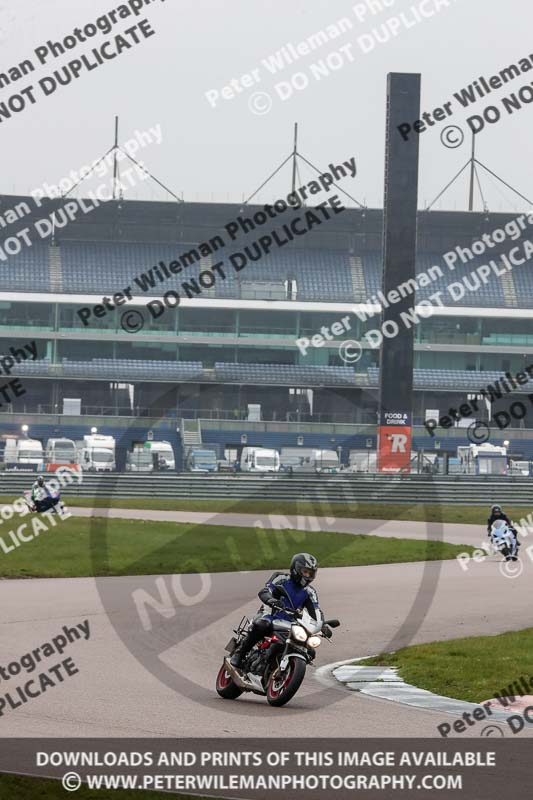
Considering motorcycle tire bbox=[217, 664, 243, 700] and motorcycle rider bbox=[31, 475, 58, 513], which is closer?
motorcycle tire bbox=[217, 664, 243, 700]

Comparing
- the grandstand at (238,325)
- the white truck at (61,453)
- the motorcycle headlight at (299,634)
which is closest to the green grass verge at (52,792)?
the motorcycle headlight at (299,634)

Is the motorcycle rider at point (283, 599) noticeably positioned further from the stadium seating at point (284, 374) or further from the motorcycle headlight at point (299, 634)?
the stadium seating at point (284, 374)

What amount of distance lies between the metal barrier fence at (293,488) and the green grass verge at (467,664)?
→ 3574 cm

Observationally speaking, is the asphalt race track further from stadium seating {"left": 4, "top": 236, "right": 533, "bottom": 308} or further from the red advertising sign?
stadium seating {"left": 4, "top": 236, "right": 533, "bottom": 308}

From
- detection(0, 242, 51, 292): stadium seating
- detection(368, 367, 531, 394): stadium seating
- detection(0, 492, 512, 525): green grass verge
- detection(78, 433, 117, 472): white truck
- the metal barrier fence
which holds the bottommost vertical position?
detection(0, 492, 512, 525): green grass verge

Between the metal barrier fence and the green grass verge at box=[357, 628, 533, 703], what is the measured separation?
35742mm

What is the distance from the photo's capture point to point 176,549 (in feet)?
104

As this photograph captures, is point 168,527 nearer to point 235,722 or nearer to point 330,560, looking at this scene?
point 330,560

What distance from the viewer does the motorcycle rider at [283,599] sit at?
520 inches

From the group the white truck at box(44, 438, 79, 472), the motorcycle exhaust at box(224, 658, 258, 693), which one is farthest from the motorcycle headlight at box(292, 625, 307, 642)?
the white truck at box(44, 438, 79, 472)

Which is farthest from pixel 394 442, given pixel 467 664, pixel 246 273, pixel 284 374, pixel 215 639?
pixel 467 664

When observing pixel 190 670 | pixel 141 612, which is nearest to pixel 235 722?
pixel 190 670

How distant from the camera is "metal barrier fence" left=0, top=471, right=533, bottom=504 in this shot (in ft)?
180

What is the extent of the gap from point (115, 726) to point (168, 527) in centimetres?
2625
